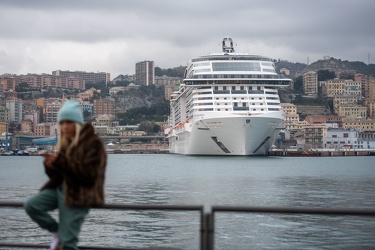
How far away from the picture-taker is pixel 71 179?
5016 millimetres

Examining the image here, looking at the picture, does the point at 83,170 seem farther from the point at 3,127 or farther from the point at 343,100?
the point at 343,100

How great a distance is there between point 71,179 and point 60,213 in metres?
0.29

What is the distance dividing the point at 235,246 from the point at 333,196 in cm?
1371

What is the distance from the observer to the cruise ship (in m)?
59.4

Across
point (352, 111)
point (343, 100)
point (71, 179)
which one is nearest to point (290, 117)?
point (352, 111)

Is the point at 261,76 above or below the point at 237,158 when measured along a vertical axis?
above

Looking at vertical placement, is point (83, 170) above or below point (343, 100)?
below

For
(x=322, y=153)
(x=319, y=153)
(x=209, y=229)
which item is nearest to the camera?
(x=209, y=229)

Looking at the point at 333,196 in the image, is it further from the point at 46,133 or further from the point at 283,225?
the point at 46,133

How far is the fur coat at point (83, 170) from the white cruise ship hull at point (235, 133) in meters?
53.4

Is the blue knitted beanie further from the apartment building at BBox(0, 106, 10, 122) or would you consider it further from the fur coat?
the apartment building at BBox(0, 106, 10, 122)

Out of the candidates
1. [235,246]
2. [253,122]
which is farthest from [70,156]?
[253,122]

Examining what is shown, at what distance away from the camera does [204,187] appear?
106ft

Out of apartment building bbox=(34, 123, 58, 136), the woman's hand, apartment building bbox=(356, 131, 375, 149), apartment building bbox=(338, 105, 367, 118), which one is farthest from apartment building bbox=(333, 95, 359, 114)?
the woman's hand
